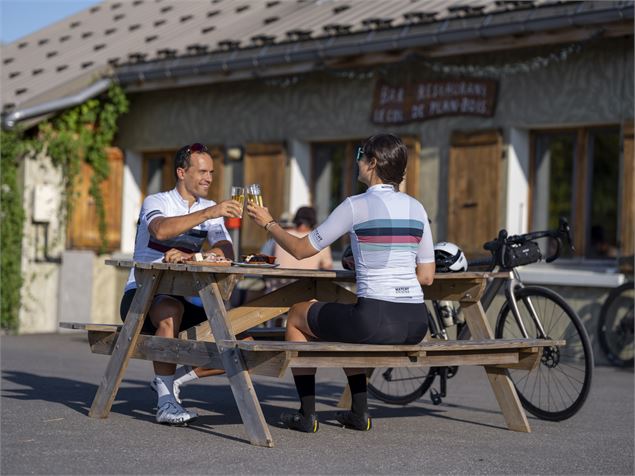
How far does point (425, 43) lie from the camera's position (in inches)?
518

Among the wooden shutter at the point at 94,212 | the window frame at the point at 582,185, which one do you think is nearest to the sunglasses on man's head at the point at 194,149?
the window frame at the point at 582,185

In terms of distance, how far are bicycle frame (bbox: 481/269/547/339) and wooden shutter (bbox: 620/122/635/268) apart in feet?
14.7

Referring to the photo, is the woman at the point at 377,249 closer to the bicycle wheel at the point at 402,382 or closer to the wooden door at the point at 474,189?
the bicycle wheel at the point at 402,382

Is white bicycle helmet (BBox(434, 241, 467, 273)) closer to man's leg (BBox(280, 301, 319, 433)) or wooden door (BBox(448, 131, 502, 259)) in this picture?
man's leg (BBox(280, 301, 319, 433))

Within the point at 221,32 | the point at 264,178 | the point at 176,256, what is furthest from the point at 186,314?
the point at 221,32

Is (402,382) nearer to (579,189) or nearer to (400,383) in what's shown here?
(400,383)

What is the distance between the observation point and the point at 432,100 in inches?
547

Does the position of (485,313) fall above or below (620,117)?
below

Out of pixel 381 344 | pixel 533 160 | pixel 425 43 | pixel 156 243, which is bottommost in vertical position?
pixel 381 344

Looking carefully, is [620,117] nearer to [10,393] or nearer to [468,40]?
[468,40]

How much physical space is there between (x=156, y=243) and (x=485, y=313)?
6.43 feet

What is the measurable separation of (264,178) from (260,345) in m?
9.97

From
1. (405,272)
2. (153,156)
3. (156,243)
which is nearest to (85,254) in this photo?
(153,156)

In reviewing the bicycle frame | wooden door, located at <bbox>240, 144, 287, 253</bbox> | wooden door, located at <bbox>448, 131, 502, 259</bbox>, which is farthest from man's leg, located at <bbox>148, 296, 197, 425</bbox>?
wooden door, located at <bbox>240, 144, 287, 253</bbox>
